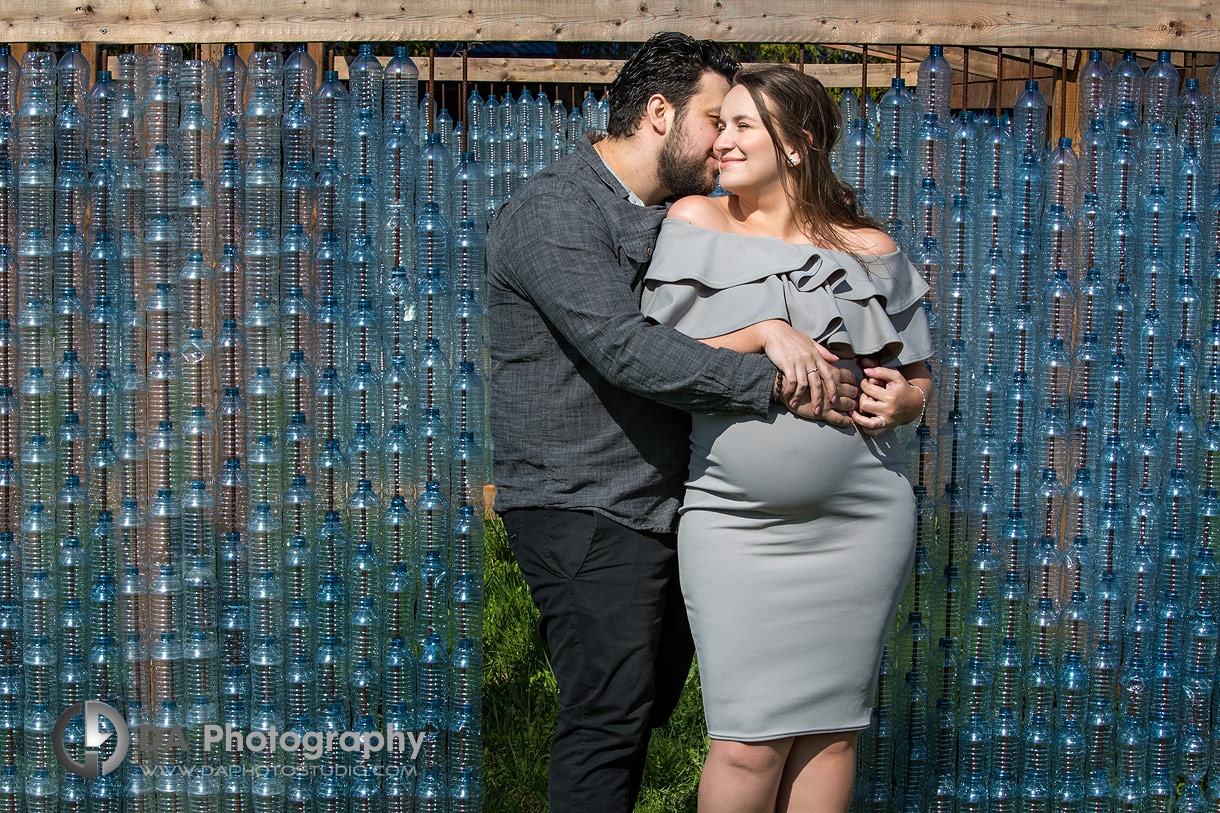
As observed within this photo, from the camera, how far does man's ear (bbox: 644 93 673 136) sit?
242cm

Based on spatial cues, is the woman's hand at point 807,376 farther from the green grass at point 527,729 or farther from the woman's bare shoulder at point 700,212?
the green grass at point 527,729

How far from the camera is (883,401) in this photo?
2211 mm

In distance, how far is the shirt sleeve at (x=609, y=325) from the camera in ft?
6.98

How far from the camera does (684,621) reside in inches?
99.4

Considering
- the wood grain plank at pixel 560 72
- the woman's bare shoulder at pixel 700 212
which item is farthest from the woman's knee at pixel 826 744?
the wood grain plank at pixel 560 72

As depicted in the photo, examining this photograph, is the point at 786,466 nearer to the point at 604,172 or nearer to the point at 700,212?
the point at 700,212

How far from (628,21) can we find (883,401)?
1165mm

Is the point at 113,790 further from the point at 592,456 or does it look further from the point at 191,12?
the point at 191,12

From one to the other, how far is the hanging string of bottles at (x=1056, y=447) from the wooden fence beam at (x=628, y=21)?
10 cm

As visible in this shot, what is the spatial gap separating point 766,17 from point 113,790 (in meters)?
2.44

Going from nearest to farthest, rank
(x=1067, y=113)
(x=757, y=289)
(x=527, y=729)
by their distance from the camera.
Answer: (x=757, y=289) < (x=1067, y=113) < (x=527, y=729)

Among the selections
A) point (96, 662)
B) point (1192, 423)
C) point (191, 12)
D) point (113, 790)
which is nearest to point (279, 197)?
point (191, 12)

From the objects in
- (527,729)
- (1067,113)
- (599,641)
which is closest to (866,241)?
(599,641)

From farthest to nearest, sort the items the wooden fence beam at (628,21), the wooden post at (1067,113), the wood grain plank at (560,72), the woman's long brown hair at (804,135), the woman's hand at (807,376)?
the wood grain plank at (560,72) → the wooden post at (1067,113) → the wooden fence beam at (628,21) → the woman's long brown hair at (804,135) → the woman's hand at (807,376)
